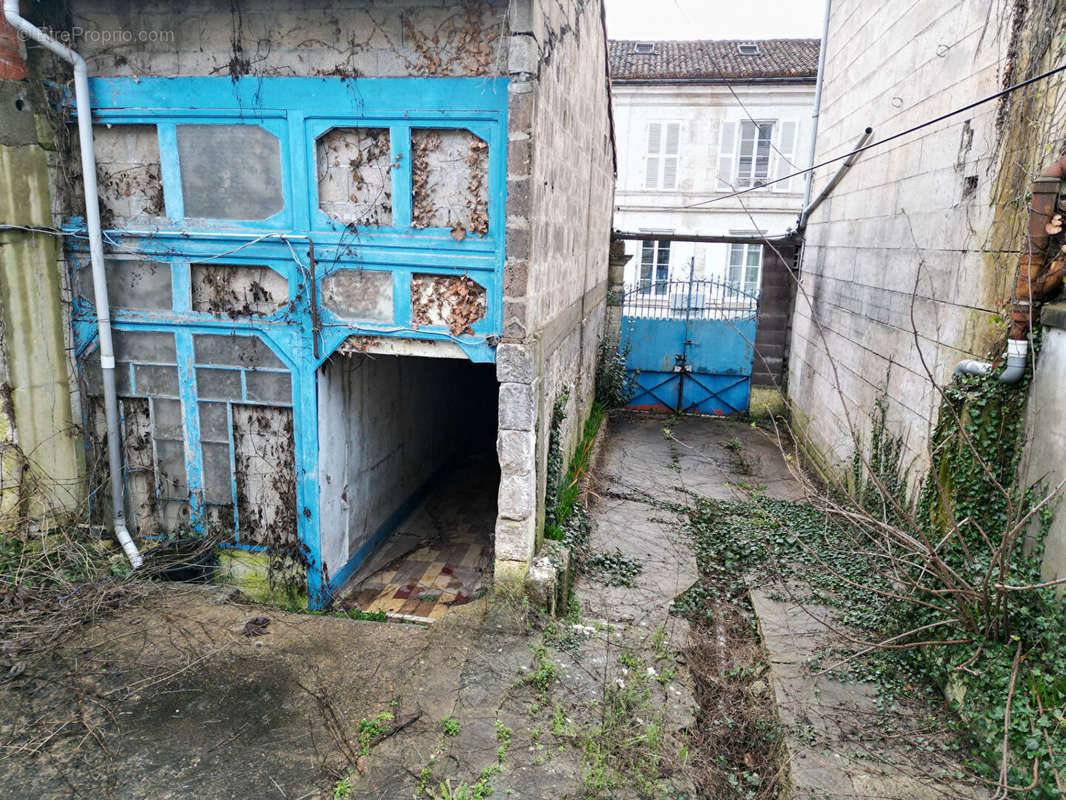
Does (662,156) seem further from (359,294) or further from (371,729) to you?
(371,729)

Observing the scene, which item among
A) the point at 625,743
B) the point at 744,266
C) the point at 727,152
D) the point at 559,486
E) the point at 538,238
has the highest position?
the point at 727,152

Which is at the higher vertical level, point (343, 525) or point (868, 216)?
point (868, 216)

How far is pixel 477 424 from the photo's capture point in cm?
1203

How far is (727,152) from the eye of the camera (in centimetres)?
2170

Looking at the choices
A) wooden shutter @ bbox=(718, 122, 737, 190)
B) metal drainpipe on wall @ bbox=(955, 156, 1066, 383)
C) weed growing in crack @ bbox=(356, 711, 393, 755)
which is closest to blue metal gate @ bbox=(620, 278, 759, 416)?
metal drainpipe on wall @ bbox=(955, 156, 1066, 383)

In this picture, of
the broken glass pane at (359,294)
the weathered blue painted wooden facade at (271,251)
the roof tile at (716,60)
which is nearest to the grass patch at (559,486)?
the weathered blue painted wooden facade at (271,251)

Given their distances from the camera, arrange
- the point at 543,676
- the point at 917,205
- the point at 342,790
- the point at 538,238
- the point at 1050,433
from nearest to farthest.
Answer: the point at 342,790, the point at 1050,433, the point at 543,676, the point at 538,238, the point at 917,205

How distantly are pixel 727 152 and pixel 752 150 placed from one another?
30.8 inches

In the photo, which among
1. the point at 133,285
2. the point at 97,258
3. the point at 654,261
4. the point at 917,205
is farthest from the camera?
the point at 654,261

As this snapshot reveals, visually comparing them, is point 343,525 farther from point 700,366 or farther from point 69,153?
point 700,366

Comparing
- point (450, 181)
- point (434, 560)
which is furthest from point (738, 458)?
point (450, 181)


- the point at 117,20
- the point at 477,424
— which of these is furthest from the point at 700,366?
the point at 117,20

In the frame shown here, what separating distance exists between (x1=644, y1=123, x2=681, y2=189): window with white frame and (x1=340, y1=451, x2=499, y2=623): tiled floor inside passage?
15710 millimetres

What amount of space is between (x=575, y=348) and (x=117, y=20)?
6.14m
